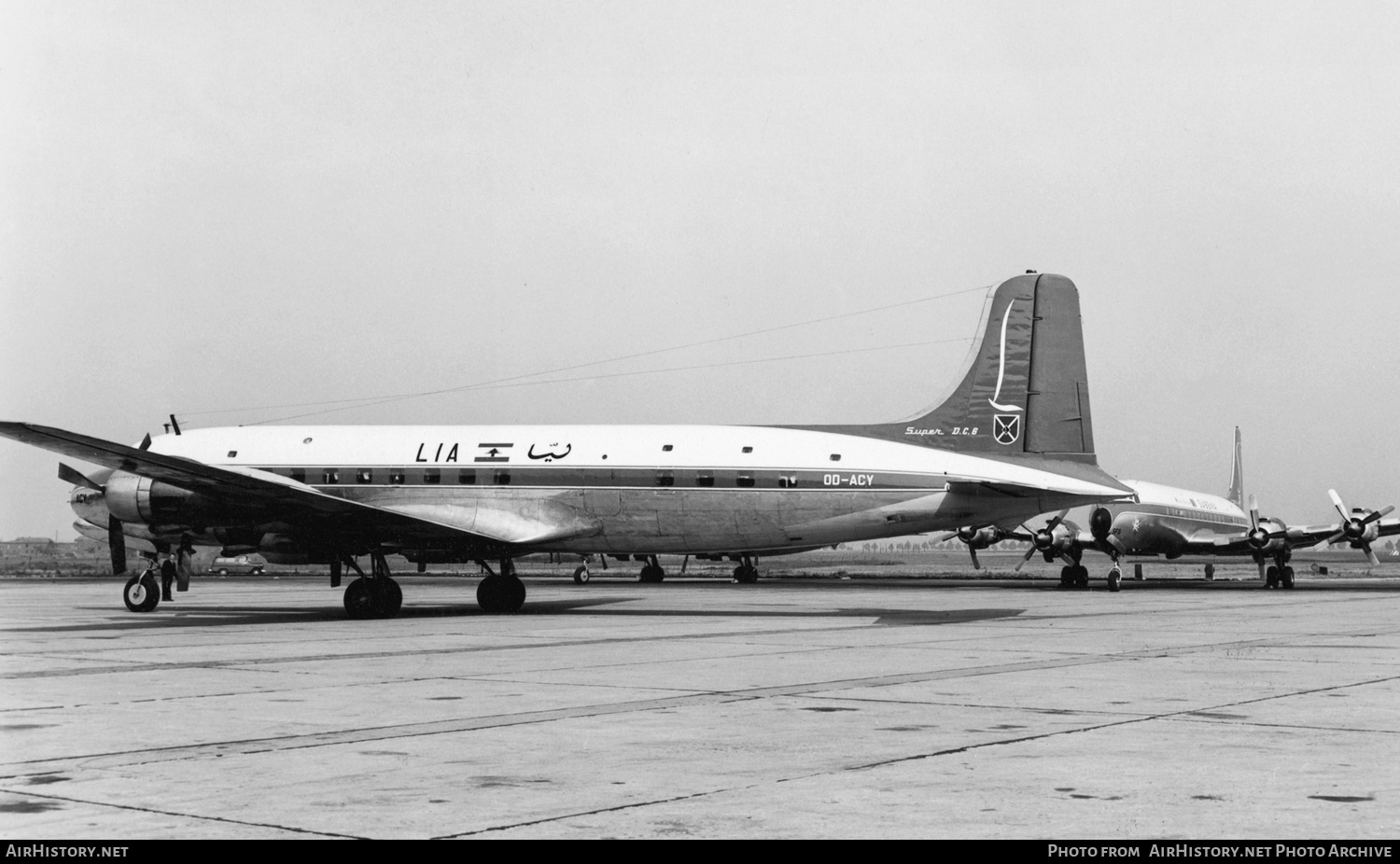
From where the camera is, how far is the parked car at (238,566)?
74750mm

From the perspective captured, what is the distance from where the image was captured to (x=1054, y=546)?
4959cm

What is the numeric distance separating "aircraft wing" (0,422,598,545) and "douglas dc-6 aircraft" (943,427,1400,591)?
68.2ft

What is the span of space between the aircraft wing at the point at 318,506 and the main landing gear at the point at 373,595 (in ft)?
3.05

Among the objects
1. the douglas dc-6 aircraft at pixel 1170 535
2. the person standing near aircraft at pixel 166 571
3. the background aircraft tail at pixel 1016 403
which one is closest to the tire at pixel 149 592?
the person standing near aircraft at pixel 166 571

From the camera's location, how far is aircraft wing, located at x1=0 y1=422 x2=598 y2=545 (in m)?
23.9

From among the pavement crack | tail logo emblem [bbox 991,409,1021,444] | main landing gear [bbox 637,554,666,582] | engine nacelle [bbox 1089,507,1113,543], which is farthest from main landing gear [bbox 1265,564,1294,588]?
the pavement crack

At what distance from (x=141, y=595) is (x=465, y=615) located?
6.84 metres

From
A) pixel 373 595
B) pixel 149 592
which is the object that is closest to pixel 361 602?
pixel 373 595

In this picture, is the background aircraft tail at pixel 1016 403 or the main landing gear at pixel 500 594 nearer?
the main landing gear at pixel 500 594

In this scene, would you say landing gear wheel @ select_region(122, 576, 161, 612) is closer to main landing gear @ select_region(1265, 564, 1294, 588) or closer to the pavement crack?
the pavement crack

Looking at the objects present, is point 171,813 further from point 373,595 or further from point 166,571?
point 166,571

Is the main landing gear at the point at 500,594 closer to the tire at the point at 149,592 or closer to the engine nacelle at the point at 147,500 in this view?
the engine nacelle at the point at 147,500

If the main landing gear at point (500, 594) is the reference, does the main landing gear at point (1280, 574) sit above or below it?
below
